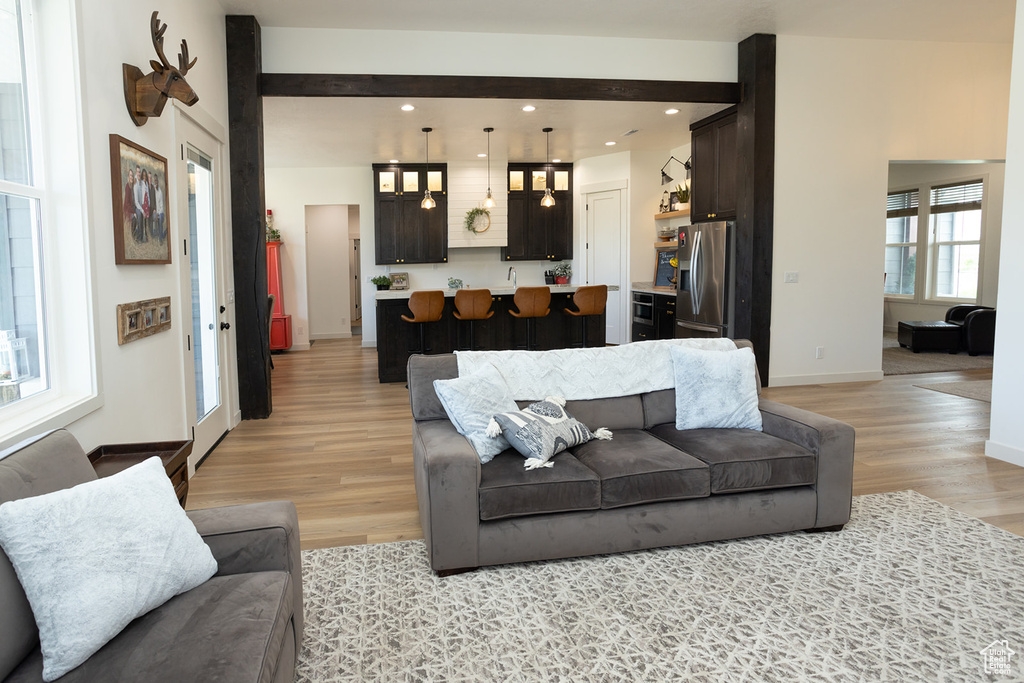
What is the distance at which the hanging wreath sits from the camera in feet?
32.1

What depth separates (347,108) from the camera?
20.4ft

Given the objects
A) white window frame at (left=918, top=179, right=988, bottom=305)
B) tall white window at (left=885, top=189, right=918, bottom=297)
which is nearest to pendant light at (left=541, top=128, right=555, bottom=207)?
tall white window at (left=885, top=189, right=918, bottom=297)

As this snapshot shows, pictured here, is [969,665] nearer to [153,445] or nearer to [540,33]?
[153,445]

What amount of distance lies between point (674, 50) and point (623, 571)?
4.92m

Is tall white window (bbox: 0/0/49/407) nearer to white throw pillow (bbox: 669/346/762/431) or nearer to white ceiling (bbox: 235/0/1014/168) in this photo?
white throw pillow (bbox: 669/346/762/431)

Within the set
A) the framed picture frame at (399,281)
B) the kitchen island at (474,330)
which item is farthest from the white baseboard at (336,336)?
the kitchen island at (474,330)

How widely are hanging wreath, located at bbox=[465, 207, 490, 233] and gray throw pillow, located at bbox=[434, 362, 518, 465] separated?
23.1 feet

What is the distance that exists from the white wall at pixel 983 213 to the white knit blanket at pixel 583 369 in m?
6.31

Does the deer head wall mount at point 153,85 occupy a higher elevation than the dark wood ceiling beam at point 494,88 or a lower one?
lower

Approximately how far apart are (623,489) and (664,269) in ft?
21.4

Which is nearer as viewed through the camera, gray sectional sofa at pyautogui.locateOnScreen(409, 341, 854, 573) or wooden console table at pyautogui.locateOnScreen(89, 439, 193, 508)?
wooden console table at pyautogui.locateOnScreen(89, 439, 193, 508)

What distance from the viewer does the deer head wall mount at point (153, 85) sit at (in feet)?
10.2

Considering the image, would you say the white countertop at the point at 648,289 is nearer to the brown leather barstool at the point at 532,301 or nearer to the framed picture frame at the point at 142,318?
the brown leather barstool at the point at 532,301

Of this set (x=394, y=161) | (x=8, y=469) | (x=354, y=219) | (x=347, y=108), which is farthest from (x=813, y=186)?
(x=354, y=219)
